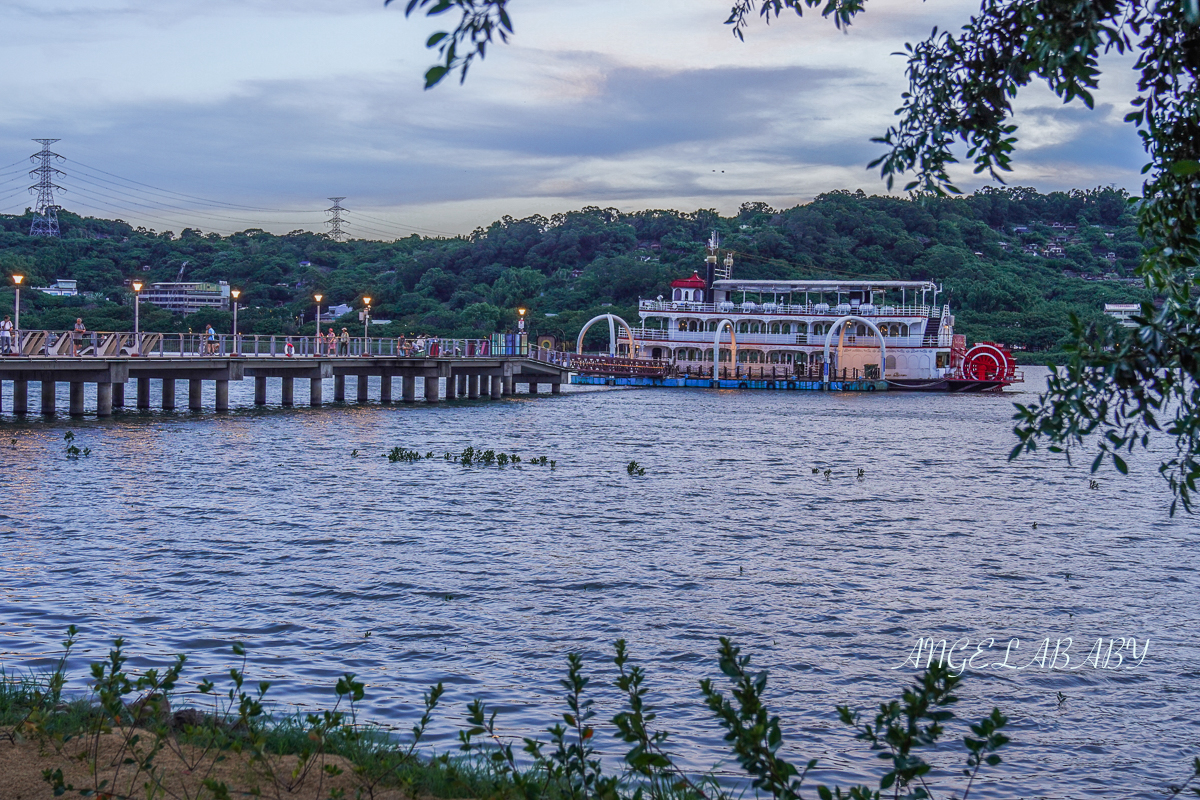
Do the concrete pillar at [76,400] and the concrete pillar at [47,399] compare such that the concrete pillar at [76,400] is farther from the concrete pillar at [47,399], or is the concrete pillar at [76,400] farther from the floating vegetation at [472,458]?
the floating vegetation at [472,458]

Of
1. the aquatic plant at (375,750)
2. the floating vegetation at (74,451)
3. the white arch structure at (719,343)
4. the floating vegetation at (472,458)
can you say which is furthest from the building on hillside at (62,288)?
the aquatic plant at (375,750)

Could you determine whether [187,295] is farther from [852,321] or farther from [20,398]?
[20,398]

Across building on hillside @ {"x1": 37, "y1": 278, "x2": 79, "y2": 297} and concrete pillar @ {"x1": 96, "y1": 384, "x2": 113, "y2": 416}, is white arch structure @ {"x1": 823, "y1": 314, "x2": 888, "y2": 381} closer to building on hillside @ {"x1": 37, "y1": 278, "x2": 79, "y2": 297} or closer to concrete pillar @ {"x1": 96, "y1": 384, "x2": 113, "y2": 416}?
concrete pillar @ {"x1": 96, "y1": 384, "x2": 113, "y2": 416}

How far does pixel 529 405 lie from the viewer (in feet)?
207

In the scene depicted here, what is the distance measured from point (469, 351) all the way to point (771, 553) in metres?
49.1

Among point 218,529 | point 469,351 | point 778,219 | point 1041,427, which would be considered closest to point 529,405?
point 469,351

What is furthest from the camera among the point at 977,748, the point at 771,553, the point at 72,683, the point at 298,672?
the point at 771,553

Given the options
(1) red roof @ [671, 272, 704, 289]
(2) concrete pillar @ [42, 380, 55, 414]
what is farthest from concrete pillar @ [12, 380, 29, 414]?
(1) red roof @ [671, 272, 704, 289]

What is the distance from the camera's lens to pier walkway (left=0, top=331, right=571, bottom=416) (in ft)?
127

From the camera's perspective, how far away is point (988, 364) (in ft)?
266

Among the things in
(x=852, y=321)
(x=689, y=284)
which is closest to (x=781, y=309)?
(x=852, y=321)

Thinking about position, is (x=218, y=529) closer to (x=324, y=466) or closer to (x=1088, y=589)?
(x=324, y=466)

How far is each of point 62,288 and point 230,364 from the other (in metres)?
91.2

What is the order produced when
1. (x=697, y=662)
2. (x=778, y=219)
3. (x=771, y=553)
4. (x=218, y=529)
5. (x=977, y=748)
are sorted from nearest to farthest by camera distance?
(x=977, y=748) < (x=697, y=662) < (x=771, y=553) < (x=218, y=529) < (x=778, y=219)
